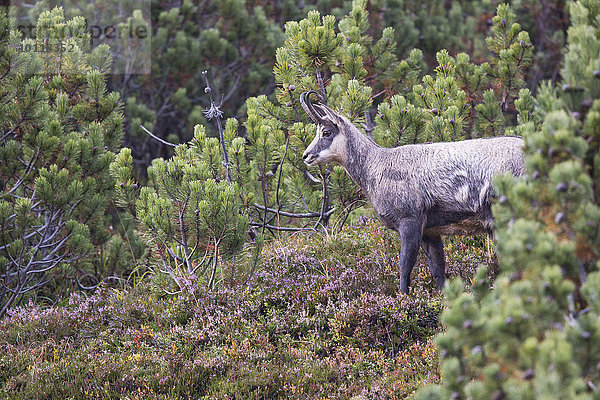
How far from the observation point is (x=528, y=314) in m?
3.13

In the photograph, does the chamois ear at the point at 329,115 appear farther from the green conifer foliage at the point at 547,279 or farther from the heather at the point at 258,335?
the green conifer foliage at the point at 547,279

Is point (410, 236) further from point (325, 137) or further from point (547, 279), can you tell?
point (547, 279)

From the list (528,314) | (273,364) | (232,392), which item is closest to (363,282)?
(273,364)

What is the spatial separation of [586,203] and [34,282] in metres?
7.84

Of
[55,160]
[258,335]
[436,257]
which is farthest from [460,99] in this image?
[55,160]

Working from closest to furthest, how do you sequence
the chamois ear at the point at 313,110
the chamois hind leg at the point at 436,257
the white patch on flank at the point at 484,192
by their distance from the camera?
1. the white patch on flank at the point at 484,192
2. the chamois ear at the point at 313,110
3. the chamois hind leg at the point at 436,257

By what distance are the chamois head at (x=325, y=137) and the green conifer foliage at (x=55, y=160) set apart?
10.6 ft

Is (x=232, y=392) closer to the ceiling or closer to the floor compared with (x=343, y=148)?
Answer: closer to the floor

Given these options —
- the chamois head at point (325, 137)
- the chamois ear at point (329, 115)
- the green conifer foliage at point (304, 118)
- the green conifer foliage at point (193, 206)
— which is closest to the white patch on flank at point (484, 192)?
the chamois head at point (325, 137)

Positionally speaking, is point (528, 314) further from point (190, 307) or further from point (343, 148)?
point (190, 307)

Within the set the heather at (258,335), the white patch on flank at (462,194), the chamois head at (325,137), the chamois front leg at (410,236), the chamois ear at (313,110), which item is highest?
the chamois ear at (313,110)

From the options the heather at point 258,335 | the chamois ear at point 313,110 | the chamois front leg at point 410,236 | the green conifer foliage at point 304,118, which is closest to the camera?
the heather at point 258,335

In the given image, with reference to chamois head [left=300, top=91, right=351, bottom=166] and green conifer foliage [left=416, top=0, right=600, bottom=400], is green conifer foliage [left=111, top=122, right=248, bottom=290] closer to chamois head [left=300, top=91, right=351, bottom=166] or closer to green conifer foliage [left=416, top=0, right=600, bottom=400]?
chamois head [left=300, top=91, right=351, bottom=166]

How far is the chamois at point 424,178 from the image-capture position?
20.8 feet
